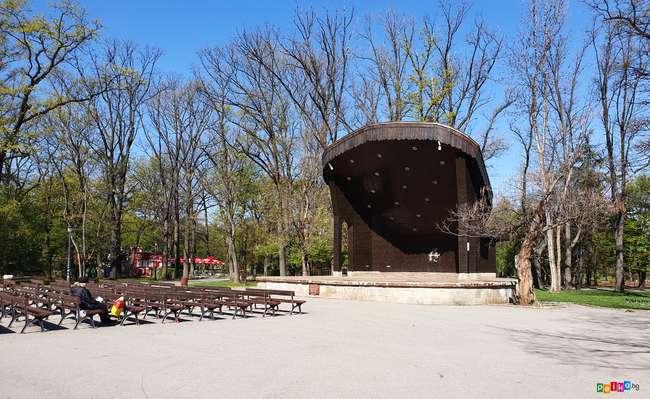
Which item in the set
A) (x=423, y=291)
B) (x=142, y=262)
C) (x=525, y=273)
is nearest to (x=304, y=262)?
(x=423, y=291)

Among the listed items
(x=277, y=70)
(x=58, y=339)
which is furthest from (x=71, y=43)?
(x=58, y=339)

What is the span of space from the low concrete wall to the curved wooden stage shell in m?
0.03

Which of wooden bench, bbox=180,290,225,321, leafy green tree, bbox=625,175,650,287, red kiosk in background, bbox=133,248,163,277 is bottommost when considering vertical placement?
red kiosk in background, bbox=133,248,163,277

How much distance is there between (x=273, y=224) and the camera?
32.5 meters

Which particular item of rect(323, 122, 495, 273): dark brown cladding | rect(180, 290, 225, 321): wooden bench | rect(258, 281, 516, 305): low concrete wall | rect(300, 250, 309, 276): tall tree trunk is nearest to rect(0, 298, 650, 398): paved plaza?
rect(180, 290, 225, 321): wooden bench

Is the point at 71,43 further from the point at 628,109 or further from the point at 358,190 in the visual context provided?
the point at 628,109

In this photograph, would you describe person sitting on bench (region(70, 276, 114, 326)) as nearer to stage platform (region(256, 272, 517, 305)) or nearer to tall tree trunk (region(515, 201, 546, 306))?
stage platform (region(256, 272, 517, 305))

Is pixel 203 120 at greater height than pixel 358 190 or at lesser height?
greater

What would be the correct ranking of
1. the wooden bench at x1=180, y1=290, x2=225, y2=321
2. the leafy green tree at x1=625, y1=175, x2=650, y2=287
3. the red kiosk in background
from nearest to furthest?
the wooden bench at x1=180, y1=290, x2=225, y2=321
the leafy green tree at x1=625, y1=175, x2=650, y2=287
the red kiosk in background

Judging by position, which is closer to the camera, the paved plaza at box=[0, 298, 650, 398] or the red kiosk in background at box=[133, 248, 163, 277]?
the paved plaza at box=[0, 298, 650, 398]

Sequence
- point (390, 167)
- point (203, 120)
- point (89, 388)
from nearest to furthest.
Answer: point (89, 388)
point (390, 167)
point (203, 120)

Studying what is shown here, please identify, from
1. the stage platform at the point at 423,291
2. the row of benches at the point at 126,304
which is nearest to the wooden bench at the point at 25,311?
the row of benches at the point at 126,304

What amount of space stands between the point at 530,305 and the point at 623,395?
1107cm

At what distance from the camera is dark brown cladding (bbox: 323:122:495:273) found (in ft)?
57.7
